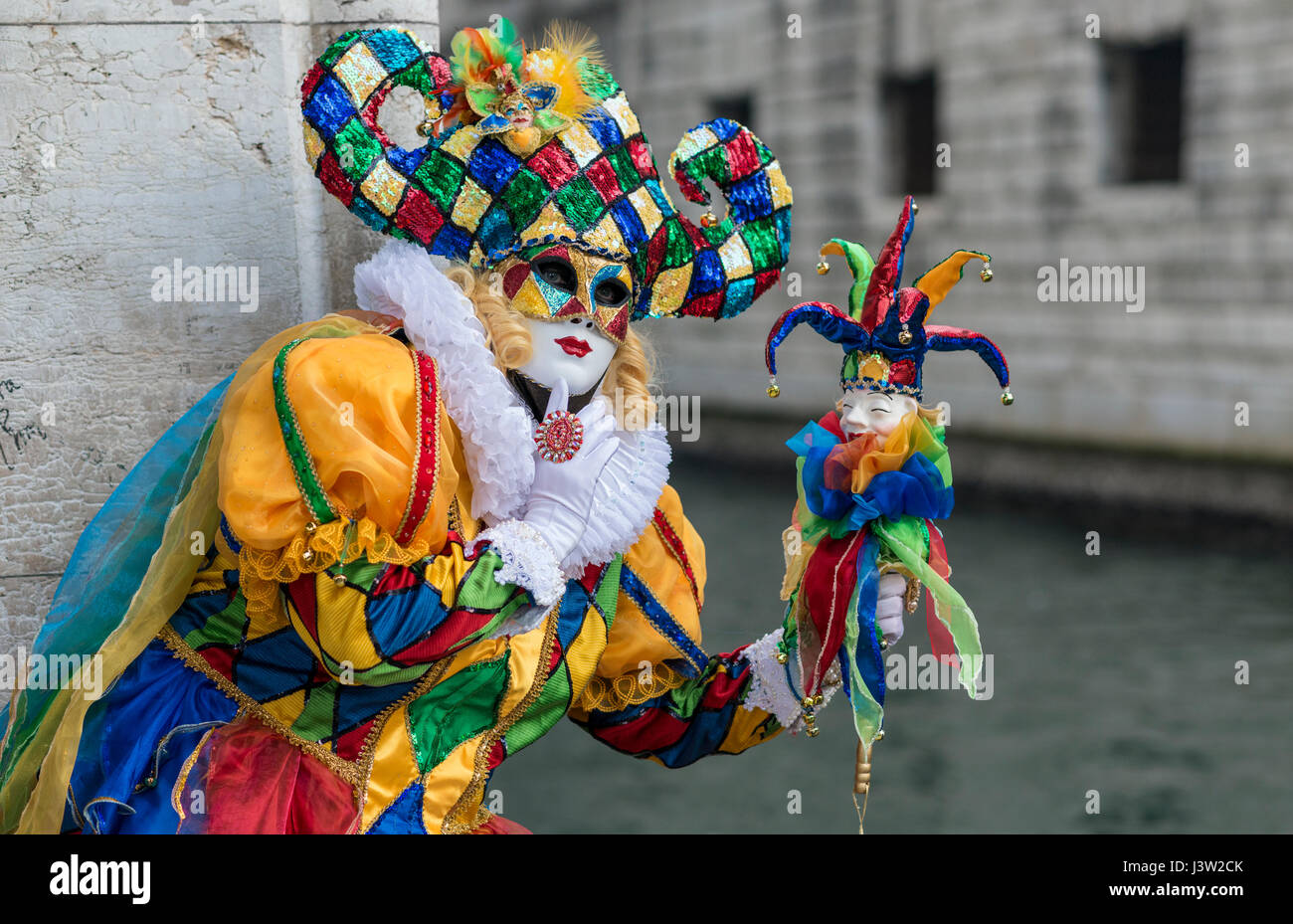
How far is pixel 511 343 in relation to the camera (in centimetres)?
213

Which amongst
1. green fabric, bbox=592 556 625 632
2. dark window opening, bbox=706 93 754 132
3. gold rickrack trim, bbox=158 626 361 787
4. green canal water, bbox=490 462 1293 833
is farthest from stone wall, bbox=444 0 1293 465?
gold rickrack trim, bbox=158 626 361 787

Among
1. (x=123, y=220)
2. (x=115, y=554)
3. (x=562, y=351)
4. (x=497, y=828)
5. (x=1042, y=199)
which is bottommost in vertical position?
(x=497, y=828)

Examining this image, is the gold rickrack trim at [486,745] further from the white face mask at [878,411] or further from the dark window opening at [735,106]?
the dark window opening at [735,106]

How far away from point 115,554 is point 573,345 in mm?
777

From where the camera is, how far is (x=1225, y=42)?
9.98 meters

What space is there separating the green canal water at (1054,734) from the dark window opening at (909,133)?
4011mm

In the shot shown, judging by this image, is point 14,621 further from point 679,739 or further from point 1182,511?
point 1182,511

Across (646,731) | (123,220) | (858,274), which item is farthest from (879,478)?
(123,220)

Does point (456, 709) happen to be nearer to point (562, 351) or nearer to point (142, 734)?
point (142, 734)

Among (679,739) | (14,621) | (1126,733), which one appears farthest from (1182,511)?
(14,621)

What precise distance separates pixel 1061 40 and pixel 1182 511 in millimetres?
3845

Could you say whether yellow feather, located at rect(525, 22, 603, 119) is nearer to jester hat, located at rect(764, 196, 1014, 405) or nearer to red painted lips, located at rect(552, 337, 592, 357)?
red painted lips, located at rect(552, 337, 592, 357)

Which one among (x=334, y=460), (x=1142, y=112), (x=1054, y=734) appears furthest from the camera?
(x=1142, y=112)

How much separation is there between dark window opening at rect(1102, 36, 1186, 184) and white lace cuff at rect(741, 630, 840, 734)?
946 centimetres
